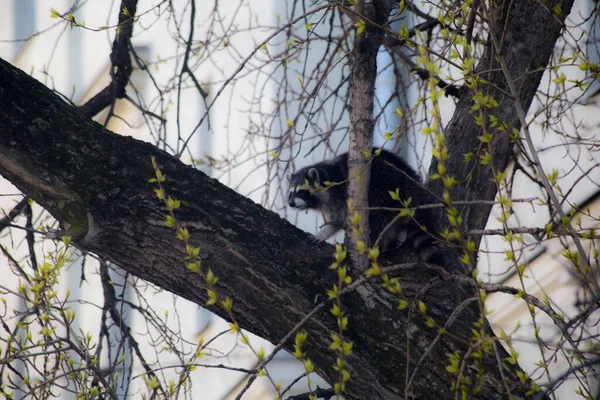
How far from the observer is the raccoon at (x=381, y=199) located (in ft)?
9.07

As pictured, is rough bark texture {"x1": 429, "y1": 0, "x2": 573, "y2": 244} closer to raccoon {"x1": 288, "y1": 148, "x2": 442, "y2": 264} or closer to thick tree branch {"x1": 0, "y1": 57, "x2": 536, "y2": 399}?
raccoon {"x1": 288, "y1": 148, "x2": 442, "y2": 264}

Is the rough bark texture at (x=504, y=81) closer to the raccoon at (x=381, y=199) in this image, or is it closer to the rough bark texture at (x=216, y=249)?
→ the raccoon at (x=381, y=199)

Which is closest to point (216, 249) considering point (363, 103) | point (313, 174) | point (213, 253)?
point (213, 253)

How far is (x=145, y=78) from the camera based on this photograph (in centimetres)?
659

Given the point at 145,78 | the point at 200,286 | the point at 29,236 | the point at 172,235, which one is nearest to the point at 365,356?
the point at 200,286

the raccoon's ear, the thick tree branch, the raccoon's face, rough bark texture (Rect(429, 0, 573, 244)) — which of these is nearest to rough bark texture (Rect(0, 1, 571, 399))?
the thick tree branch

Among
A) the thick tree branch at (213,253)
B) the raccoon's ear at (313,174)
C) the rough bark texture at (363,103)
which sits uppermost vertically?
the raccoon's ear at (313,174)

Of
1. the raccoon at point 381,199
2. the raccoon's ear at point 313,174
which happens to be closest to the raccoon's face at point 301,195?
the raccoon at point 381,199

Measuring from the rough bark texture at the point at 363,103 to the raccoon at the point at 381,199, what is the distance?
12 cm

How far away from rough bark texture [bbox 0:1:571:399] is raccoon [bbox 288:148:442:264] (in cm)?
31

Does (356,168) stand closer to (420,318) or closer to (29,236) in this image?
(420,318)

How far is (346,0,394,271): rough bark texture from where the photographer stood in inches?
86.5

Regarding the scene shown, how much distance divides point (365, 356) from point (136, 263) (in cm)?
84

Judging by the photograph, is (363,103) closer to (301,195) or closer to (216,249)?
(216,249)
